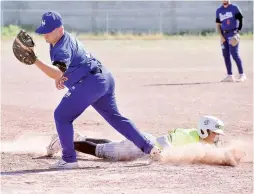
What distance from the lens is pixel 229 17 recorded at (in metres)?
18.8

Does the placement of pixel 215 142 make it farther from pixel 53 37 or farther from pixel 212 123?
pixel 53 37

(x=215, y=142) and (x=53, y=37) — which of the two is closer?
(x=53, y=37)

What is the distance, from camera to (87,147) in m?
9.57

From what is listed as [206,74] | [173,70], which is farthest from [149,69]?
[206,74]

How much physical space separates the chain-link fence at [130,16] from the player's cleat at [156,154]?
3680 centimetres

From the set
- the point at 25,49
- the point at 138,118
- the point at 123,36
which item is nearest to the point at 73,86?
the point at 25,49

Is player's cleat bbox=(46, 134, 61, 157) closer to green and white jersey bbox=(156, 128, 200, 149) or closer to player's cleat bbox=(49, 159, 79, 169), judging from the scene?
player's cleat bbox=(49, 159, 79, 169)

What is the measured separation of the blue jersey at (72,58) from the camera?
8242 mm

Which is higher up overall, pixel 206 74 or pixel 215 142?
pixel 215 142

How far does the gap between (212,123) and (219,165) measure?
20.4 inches

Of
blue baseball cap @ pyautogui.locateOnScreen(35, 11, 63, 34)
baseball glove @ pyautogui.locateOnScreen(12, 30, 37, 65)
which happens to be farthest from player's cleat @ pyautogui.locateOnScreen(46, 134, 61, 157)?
blue baseball cap @ pyautogui.locateOnScreen(35, 11, 63, 34)

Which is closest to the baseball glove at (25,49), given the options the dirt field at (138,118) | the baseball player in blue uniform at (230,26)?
the dirt field at (138,118)

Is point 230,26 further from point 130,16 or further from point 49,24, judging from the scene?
point 130,16

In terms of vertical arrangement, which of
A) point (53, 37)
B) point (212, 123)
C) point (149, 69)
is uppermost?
point (53, 37)
